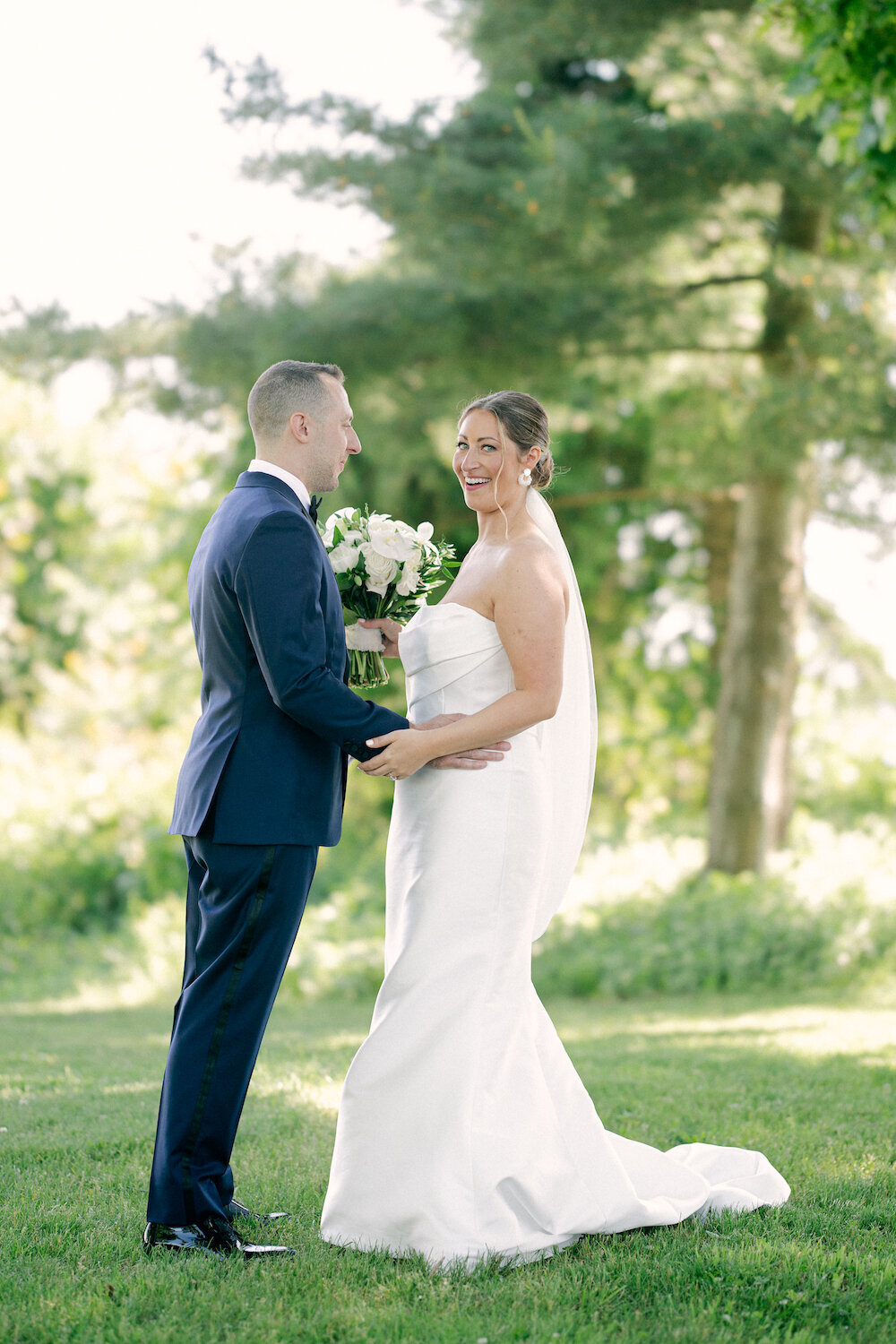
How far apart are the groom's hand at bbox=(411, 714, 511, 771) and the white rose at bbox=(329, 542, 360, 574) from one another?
0.64 metres

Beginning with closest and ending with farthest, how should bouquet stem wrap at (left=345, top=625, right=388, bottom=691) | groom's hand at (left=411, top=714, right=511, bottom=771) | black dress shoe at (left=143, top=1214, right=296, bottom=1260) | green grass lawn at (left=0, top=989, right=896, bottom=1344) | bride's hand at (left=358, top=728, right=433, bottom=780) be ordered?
green grass lawn at (left=0, top=989, right=896, bottom=1344), black dress shoe at (left=143, top=1214, right=296, bottom=1260), bride's hand at (left=358, top=728, right=433, bottom=780), groom's hand at (left=411, top=714, right=511, bottom=771), bouquet stem wrap at (left=345, top=625, right=388, bottom=691)

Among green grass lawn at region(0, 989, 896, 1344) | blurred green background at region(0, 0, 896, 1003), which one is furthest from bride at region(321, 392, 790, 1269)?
blurred green background at region(0, 0, 896, 1003)

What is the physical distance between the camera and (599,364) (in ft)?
33.6

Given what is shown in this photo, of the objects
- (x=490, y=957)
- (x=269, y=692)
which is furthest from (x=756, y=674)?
(x=269, y=692)

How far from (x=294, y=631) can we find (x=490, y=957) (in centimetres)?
109

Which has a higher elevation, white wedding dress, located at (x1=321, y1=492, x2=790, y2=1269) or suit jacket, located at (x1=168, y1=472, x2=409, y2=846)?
suit jacket, located at (x1=168, y1=472, x2=409, y2=846)

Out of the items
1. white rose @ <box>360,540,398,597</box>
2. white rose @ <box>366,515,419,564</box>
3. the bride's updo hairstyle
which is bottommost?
white rose @ <box>360,540,398,597</box>

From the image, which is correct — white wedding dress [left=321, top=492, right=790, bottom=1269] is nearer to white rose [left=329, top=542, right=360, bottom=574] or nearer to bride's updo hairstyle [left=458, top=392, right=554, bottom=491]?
bride's updo hairstyle [left=458, top=392, right=554, bottom=491]

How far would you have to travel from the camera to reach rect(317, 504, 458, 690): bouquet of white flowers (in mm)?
3896

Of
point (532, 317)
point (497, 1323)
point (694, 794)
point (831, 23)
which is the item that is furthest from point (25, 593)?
point (497, 1323)

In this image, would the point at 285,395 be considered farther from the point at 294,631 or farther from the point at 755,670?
the point at 755,670

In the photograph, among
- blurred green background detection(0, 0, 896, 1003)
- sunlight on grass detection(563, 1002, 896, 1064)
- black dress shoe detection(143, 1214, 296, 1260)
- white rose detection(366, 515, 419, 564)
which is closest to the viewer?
black dress shoe detection(143, 1214, 296, 1260)

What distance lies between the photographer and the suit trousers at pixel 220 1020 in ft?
10.9

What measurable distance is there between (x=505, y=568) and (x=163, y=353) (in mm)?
7312
